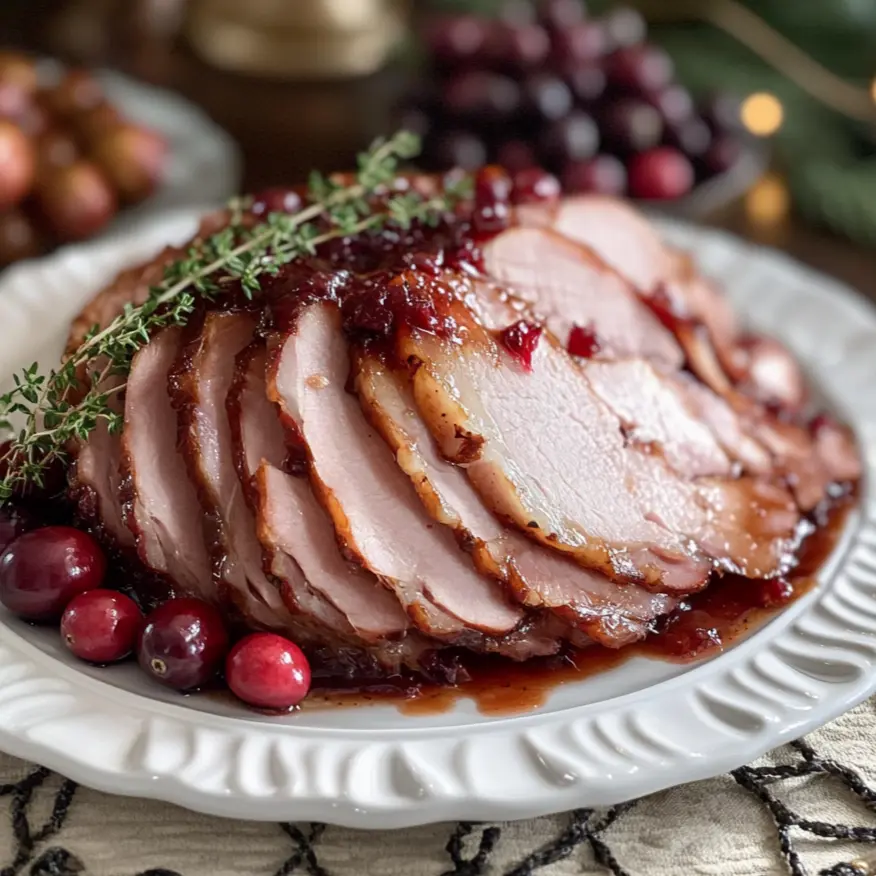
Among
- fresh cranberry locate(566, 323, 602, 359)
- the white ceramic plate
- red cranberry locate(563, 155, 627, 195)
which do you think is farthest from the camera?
red cranberry locate(563, 155, 627, 195)

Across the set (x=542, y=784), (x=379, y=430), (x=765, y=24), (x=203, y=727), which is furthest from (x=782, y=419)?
(x=765, y=24)

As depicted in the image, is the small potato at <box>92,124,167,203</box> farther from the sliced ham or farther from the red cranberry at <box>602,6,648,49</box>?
the sliced ham

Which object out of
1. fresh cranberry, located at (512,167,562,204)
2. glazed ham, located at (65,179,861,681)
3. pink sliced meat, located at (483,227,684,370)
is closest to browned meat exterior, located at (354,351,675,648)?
glazed ham, located at (65,179,861,681)

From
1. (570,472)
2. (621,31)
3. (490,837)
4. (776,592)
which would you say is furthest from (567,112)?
(490,837)

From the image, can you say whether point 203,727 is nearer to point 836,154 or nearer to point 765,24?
point 836,154

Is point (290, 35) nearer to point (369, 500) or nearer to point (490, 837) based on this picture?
point (369, 500)

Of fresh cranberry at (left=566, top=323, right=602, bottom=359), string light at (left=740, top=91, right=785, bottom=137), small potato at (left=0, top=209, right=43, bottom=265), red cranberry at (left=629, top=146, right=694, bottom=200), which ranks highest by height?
string light at (left=740, top=91, right=785, bottom=137)
